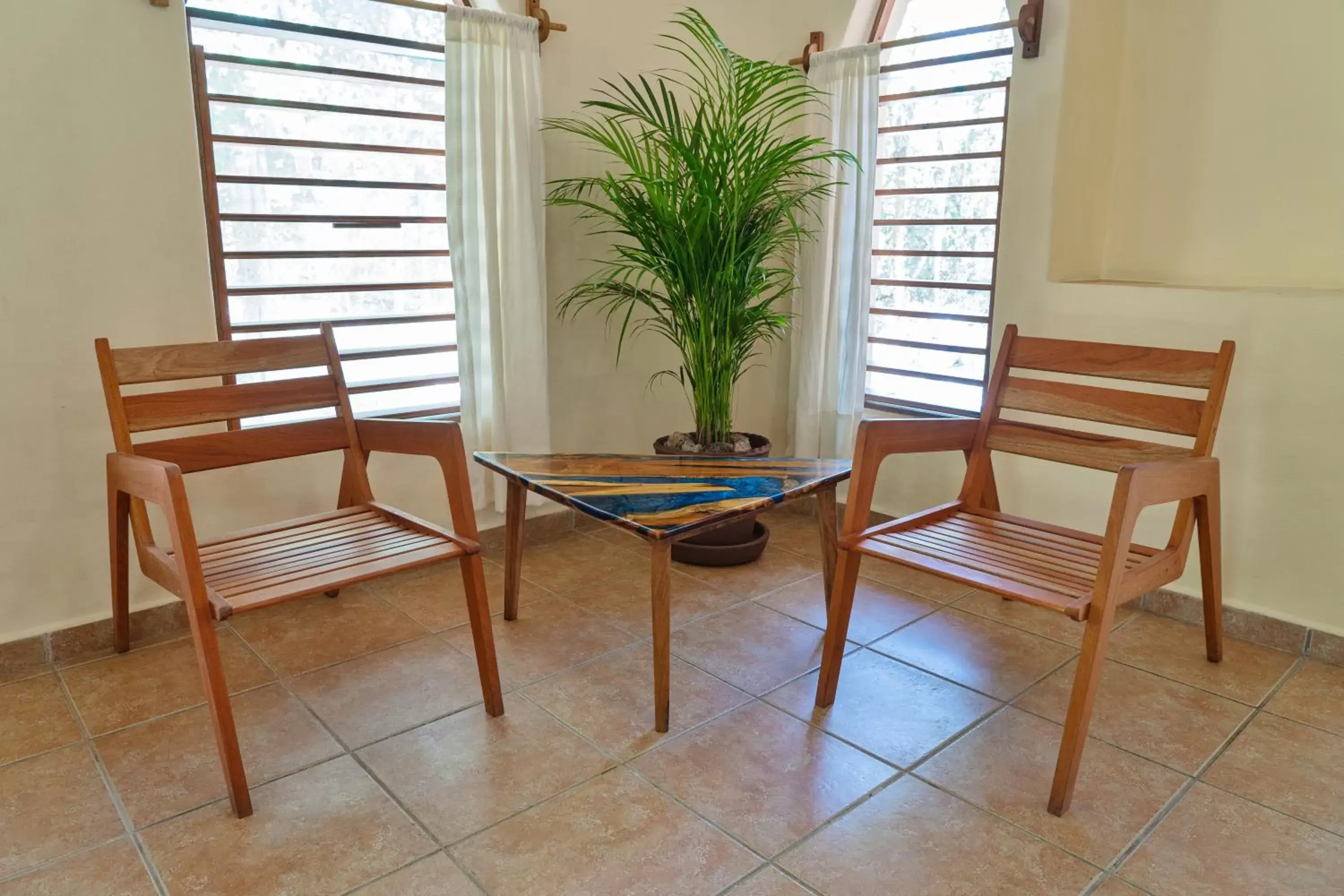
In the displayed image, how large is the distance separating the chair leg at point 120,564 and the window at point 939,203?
2.49m

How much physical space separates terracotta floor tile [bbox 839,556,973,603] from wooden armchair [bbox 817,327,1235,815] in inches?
20.1

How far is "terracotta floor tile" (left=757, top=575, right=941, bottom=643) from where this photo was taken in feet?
8.75

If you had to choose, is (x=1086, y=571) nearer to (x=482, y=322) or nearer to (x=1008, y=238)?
(x=1008, y=238)

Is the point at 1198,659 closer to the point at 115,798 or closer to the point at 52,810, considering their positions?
the point at 115,798

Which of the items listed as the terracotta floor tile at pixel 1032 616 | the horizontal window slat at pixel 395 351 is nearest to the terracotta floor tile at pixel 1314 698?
the terracotta floor tile at pixel 1032 616

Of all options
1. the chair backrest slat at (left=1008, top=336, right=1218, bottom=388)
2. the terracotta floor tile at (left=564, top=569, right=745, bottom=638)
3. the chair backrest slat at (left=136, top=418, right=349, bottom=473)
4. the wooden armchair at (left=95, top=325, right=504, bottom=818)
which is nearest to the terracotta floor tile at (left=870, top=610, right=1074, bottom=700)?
the terracotta floor tile at (left=564, top=569, right=745, bottom=638)

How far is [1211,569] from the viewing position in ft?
7.52

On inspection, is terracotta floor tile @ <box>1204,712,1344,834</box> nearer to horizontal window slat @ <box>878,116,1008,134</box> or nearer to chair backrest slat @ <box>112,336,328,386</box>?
horizontal window slat @ <box>878,116,1008,134</box>

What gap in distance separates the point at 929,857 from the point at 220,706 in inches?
53.7

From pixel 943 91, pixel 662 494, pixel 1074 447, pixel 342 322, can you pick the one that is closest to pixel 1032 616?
pixel 1074 447

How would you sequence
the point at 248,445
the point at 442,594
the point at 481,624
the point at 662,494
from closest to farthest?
the point at 481,624 → the point at 662,494 → the point at 248,445 → the point at 442,594

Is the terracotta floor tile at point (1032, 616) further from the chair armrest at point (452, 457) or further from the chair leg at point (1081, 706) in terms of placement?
the chair armrest at point (452, 457)

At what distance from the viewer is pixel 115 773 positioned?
1927 mm

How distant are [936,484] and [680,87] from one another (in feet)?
5.67
